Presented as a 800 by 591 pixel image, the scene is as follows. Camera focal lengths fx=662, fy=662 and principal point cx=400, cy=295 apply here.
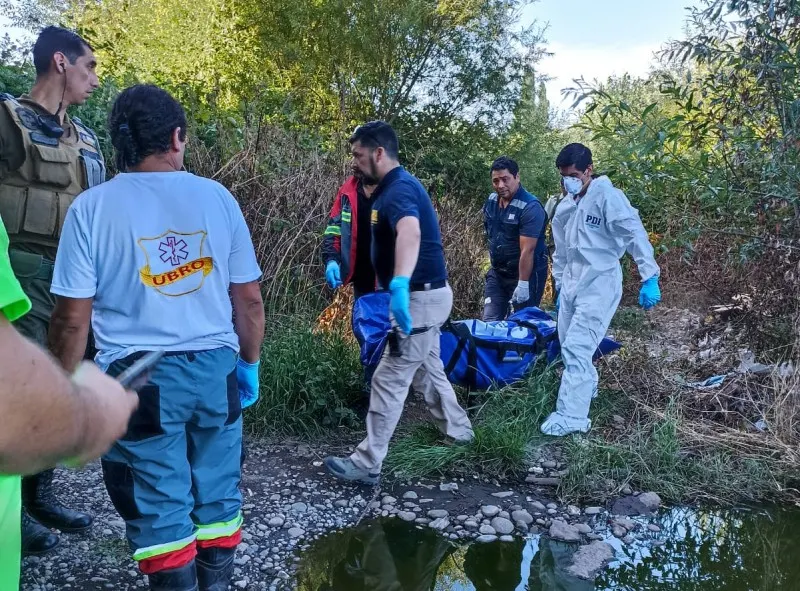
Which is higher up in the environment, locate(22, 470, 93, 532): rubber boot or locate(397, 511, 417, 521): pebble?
locate(22, 470, 93, 532): rubber boot

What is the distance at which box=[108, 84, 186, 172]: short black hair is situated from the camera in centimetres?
210

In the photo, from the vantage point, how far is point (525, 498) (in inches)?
141

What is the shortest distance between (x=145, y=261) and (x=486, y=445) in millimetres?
2470

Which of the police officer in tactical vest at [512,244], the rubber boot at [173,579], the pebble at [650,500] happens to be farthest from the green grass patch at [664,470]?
the rubber boot at [173,579]

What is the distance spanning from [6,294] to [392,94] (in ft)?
35.5

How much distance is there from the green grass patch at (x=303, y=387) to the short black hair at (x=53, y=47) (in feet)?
7.13

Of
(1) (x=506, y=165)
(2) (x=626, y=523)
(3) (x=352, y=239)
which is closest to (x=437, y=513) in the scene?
(2) (x=626, y=523)

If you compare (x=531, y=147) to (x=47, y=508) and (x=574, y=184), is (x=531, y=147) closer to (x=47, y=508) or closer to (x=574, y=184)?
(x=574, y=184)

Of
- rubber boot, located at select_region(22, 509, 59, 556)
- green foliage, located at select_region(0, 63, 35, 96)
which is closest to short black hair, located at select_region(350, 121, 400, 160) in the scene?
rubber boot, located at select_region(22, 509, 59, 556)

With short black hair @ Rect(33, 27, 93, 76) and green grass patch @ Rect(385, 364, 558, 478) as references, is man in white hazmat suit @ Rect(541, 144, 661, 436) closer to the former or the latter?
green grass patch @ Rect(385, 364, 558, 478)

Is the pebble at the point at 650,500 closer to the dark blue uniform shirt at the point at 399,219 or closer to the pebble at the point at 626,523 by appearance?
the pebble at the point at 626,523

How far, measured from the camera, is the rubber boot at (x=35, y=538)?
2.79 metres

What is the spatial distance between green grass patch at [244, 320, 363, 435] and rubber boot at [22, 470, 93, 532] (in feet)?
4.47

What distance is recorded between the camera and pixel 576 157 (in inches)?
181
